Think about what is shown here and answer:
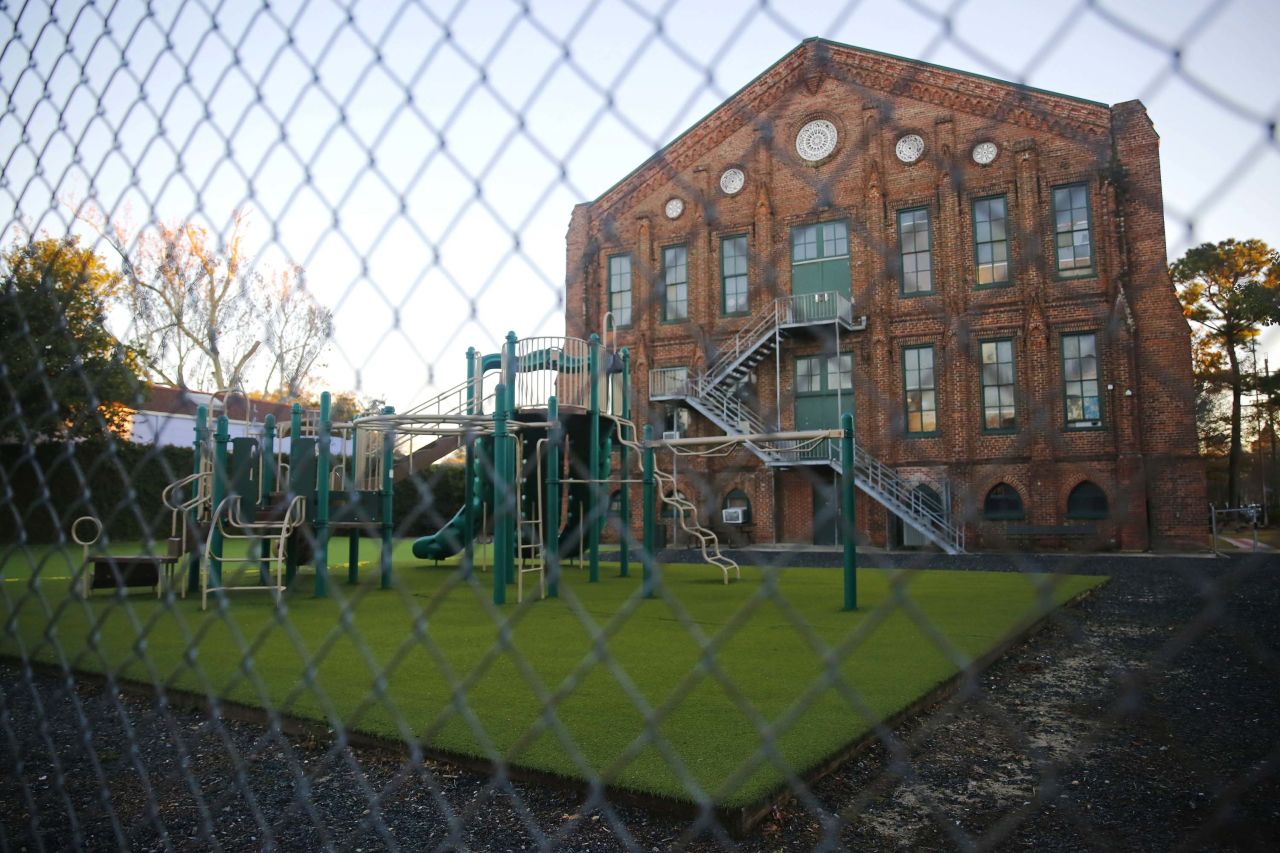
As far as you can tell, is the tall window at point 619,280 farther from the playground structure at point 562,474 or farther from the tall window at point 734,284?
the playground structure at point 562,474

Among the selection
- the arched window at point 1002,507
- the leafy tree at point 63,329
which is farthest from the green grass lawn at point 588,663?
the leafy tree at point 63,329

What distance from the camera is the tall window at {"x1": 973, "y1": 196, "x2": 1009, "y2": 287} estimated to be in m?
0.89

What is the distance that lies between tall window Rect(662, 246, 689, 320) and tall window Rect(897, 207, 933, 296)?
27 cm

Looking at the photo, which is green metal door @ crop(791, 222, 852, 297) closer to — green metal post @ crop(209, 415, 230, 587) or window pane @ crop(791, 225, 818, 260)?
window pane @ crop(791, 225, 818, 260)

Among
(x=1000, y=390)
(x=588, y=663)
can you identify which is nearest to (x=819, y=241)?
(x=1000, y=390)

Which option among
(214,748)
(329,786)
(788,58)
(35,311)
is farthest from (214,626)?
(788,58)

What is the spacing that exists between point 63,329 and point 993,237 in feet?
6.48

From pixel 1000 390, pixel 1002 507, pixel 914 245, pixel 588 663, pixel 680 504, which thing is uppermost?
pixel 914 245

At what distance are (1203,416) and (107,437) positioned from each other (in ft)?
6.75

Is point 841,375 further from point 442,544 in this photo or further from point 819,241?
point 442,544

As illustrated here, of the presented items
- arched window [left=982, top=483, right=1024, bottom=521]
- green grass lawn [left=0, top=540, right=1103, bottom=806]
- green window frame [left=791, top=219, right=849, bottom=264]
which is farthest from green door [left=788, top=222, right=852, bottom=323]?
green grass lawn [left=0, top=540, right=1103, bottom=806]

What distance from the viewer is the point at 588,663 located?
109cm

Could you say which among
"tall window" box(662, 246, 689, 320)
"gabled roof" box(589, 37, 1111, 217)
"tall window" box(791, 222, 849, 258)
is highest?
"gabled roof" box(589, 37, 1111, 217)

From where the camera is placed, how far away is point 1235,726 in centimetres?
347
